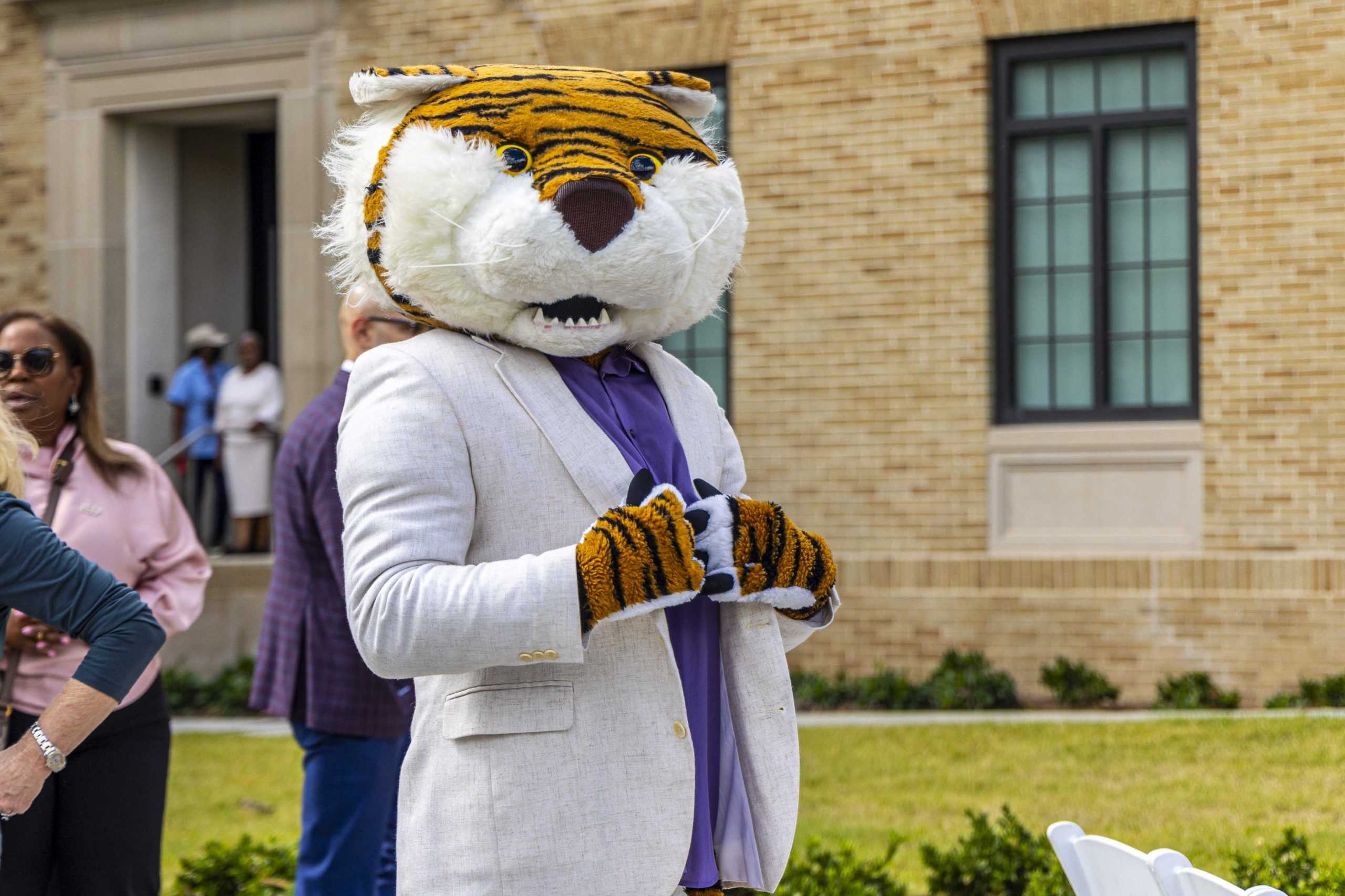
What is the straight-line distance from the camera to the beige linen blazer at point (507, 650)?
219 cm

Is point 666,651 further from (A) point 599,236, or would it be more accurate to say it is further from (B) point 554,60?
(B) point 554,60

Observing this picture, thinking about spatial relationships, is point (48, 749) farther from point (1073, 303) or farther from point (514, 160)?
point (1073, 303)

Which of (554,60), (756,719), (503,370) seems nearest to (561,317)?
(503,370)

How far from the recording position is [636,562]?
7.22 ft

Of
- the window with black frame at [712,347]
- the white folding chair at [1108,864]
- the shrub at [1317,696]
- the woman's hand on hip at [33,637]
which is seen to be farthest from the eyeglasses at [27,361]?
the window with black frame at [712,347]

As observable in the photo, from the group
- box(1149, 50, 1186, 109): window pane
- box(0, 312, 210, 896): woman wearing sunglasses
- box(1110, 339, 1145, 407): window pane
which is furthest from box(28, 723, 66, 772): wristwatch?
box(1149, 50, 1186, 109): window pane

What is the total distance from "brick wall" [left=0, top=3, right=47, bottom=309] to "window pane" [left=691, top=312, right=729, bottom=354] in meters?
5.67

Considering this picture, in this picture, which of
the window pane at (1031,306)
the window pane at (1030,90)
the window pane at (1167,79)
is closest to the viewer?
the window pane at (1167,79)

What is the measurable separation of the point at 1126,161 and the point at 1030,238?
2.61 ft

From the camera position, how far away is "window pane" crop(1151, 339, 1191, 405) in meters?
10.2

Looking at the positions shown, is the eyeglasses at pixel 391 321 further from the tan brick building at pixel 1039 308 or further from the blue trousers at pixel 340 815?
the tan brick building at pixel 1039 308

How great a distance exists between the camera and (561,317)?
8.11 feet

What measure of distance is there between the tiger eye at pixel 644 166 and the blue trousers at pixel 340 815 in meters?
2.35

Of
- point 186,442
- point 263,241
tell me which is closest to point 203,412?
point 186,442
